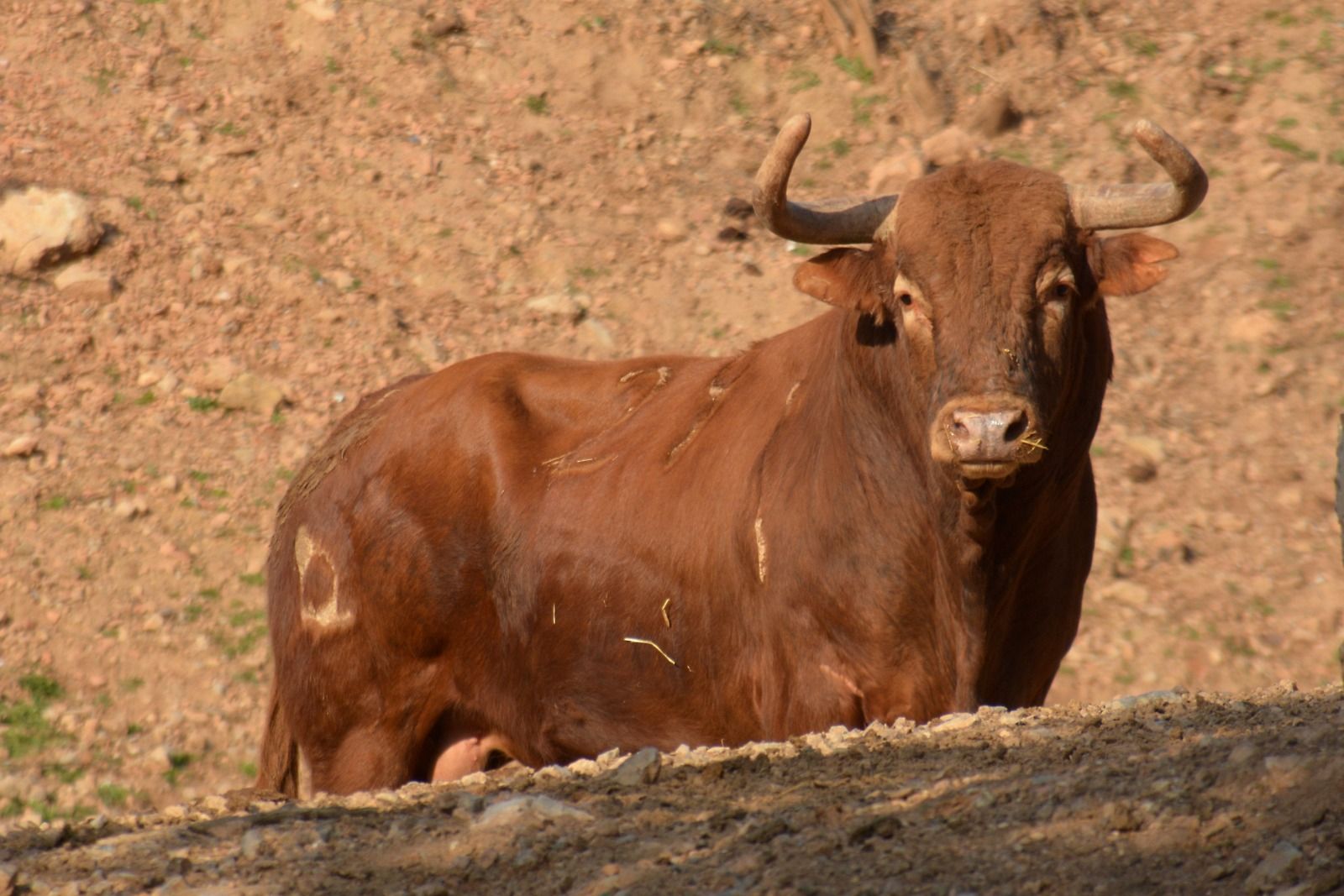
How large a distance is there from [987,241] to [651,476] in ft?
5.65

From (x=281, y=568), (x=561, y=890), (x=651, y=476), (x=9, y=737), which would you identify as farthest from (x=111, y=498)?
(x=561, y=890)

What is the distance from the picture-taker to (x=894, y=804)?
3.88 meters

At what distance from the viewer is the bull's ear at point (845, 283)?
5.94 metres

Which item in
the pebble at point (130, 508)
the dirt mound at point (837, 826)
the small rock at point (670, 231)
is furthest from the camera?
the small rock at point (670, 231)

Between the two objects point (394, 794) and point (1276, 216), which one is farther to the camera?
point (1276, 216)

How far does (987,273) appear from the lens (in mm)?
5570

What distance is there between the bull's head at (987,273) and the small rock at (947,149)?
6.32 meters

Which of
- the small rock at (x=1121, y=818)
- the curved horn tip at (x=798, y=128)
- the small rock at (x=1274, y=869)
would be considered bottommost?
the small rock at (x=1121, y=818)

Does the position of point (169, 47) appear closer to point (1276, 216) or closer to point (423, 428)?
point (423, 428)

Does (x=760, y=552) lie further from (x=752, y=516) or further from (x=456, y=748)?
(x=456, y=748)

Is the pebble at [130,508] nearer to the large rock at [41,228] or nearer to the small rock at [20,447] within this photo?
the small rock at [20,447]

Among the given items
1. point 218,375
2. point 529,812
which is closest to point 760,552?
point 529,812

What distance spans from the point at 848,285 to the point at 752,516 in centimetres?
89

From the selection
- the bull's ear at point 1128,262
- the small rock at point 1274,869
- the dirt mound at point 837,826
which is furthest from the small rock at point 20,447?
the small rock at point 1274,869
